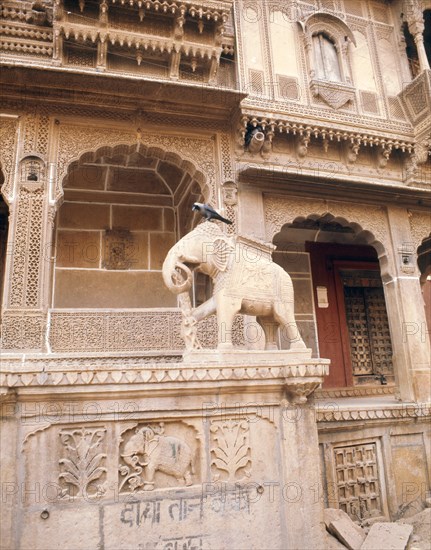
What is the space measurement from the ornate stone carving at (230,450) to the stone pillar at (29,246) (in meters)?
3.18

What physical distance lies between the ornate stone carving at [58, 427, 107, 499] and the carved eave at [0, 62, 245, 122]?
501 centimetres

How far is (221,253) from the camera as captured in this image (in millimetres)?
4359

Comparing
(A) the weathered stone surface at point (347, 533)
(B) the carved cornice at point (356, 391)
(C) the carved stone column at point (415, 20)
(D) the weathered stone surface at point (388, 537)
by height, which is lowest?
(D) the weathered stone surface at point (388, 537)

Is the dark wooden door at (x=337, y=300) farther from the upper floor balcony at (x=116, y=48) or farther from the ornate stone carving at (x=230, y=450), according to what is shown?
the ornate stone carving at (x=230, y=450)

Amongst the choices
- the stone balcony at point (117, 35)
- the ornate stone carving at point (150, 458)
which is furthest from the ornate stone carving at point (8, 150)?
the ornate stone carving at point (150, 458)

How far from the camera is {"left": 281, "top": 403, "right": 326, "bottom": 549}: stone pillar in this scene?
354cm

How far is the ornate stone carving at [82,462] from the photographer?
3.25 meters

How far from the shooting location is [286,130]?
7539 millimetres

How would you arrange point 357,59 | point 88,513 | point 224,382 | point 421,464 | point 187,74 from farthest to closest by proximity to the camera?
point 357,59 → point 187,74 → point 421,464 → point 224,382 → point 88,513

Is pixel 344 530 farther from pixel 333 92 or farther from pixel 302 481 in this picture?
pixel 333 92

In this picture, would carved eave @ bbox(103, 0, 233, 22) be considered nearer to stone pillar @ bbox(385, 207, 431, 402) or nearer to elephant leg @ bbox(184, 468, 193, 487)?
stone pillar @ bbox(385, 207, 431, 402)

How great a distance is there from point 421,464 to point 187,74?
6.98 meters

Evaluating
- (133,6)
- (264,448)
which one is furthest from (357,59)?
(264,448)

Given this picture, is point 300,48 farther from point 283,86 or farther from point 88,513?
point 88,513
